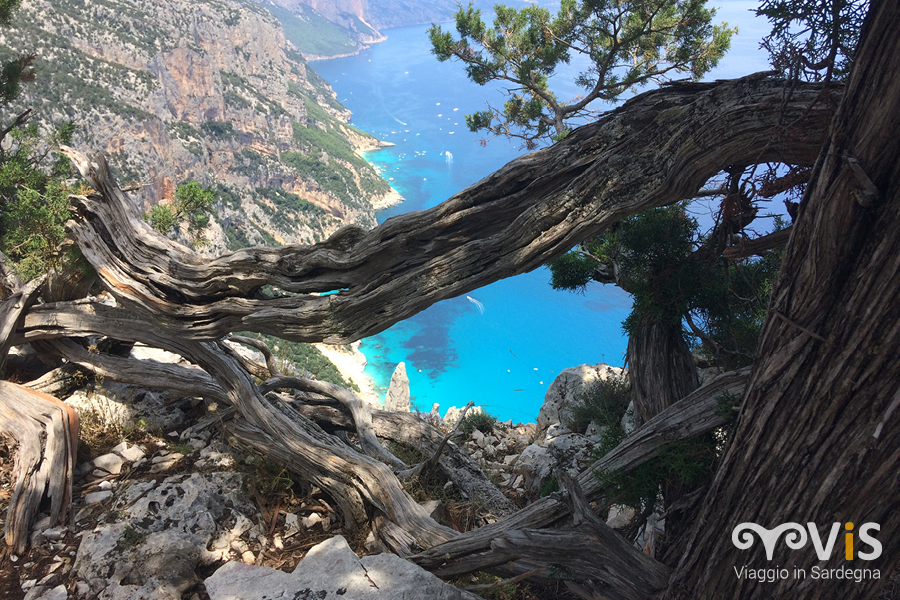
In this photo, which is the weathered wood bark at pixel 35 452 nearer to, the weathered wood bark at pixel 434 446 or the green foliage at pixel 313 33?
the weathered wood bark at pixel 434 446

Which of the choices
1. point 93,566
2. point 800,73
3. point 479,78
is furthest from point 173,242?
point 479,78

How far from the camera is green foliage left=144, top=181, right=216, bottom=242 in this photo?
4.36 meters

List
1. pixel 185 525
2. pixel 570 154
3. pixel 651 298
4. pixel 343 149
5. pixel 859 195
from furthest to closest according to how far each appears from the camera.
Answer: pixel 343 149 < pixel 185 525 < pixel 651 298 < pixel 570 154 < pixel 859 195

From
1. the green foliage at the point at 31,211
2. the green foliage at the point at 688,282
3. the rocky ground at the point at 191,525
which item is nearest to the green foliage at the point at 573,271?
the green foliage at the point at 688,282

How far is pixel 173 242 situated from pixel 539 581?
3123 millimetres

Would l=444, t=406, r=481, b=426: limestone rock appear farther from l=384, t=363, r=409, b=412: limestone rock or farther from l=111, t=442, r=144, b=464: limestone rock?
l=384, t=363, r=409, b=412: limestone rock

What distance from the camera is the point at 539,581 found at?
8.55ft

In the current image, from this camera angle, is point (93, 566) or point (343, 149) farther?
point (343, 149)

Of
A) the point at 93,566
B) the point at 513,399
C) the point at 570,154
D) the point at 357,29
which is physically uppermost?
the point at 357,29

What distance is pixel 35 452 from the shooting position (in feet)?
11.1

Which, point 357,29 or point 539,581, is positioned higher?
point 357,29

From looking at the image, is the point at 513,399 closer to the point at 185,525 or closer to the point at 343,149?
the point at 185,525

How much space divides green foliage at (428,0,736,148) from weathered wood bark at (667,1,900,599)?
16.1 feet

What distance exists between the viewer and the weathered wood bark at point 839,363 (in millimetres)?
1592
